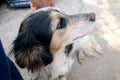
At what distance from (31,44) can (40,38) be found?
0.09m

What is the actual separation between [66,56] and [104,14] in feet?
3.93

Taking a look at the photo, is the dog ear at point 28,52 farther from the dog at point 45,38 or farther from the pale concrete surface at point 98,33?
the pale concrete surface at point 98,33

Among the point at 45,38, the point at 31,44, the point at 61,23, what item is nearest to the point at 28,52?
the point at 31,44

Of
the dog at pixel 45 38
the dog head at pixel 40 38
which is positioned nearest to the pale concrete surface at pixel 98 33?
the dog at pixel 45 38

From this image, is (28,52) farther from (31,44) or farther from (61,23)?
(61,23)

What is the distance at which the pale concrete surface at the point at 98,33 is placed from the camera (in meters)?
2.44

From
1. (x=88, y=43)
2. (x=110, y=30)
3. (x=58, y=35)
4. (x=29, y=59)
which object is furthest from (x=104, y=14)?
(x=29, y=59)

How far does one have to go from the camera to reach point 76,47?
98.0 inches

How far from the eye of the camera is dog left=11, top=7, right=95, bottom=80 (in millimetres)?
1729

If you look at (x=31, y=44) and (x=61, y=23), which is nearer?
(x=31, y=44)

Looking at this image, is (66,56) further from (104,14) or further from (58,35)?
(104,14)

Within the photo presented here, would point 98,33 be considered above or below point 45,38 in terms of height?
below

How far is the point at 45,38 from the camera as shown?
1.78 meters

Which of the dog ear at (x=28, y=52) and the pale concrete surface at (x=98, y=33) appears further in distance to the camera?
the pale concrete surface at (x=98, y=33)
